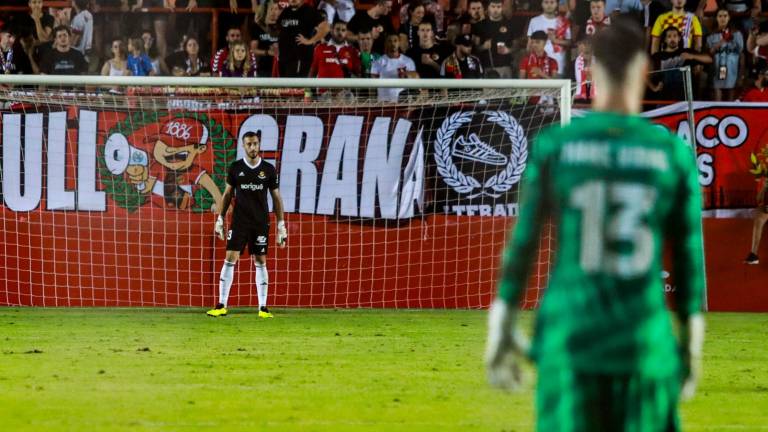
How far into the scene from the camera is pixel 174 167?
1611cm

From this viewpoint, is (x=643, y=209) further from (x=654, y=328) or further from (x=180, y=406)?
(x=180, y=406)

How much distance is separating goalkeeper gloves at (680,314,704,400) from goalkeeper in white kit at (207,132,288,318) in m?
11.1

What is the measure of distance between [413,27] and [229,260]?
4382 mm

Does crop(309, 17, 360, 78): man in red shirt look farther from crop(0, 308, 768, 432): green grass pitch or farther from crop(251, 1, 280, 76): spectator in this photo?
crop(0, 308, 768, 432): green grass pitch

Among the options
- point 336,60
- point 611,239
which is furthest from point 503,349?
point 336,60

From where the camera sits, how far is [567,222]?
336 cm

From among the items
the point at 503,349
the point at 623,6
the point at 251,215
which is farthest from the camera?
the point at 623,6

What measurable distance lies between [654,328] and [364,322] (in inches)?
439

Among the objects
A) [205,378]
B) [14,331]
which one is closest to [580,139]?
[205,378]

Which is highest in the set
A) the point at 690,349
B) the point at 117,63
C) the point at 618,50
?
the point at 117,63

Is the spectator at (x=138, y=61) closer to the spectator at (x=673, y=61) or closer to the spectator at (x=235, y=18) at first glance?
the spectator at (x=235, y=18)

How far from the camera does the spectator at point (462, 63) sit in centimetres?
1695

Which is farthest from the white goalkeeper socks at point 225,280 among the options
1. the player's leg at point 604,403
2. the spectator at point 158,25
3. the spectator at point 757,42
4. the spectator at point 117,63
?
the player's leg at point 604,403

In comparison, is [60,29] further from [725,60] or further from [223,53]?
[725,60]
